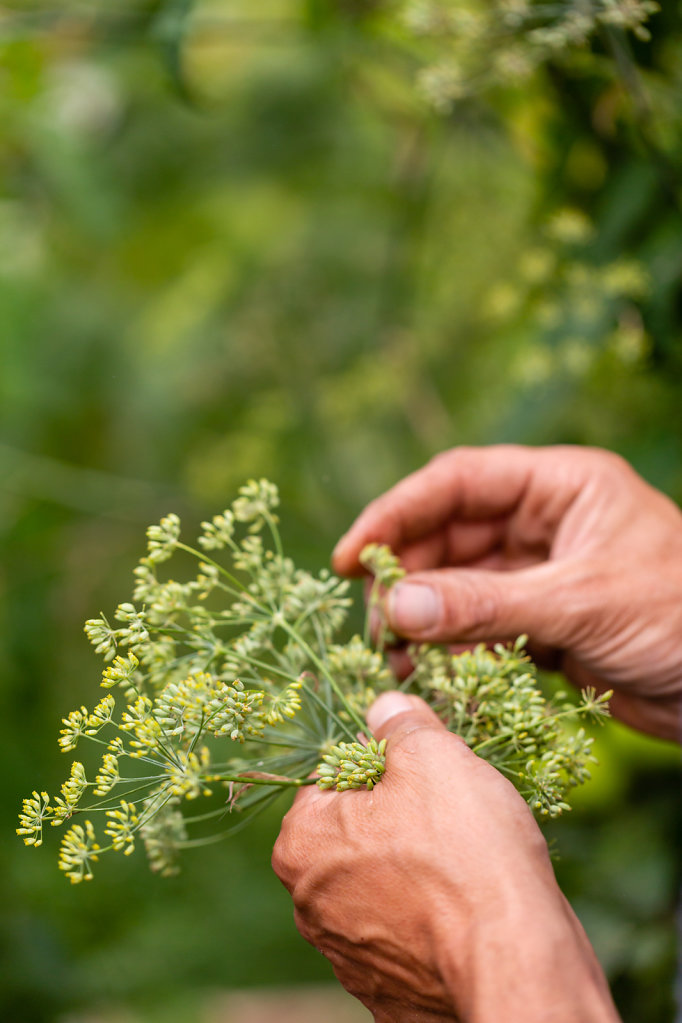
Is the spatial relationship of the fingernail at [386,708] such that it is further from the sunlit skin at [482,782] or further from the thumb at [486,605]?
the thumb at [486,605]

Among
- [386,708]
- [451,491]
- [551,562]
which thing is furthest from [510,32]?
[386,708]

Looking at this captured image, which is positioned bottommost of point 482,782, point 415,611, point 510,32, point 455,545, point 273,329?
point 482,782

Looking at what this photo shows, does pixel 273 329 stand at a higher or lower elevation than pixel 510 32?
higher

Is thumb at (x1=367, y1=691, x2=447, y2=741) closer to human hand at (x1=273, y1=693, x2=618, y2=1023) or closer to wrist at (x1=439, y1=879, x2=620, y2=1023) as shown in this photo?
human hand at (x1=273, y1=693, x2=618, y2=1023)

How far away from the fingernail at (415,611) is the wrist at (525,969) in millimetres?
413

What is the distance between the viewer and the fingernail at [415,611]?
104 centimetres

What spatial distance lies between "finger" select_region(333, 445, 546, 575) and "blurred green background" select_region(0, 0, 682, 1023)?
30 centimetres

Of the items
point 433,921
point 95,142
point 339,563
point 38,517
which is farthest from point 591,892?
point 95,142

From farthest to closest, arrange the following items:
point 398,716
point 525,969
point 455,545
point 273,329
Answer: point 273,329
point 455,545
point 398,716
point 525,969

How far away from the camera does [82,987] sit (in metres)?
2.10

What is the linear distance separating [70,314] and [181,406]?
2.20ft

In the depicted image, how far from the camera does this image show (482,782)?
0.73 meters

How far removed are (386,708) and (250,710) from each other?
23 centimetres

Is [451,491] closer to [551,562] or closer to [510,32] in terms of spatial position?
[551,562]
